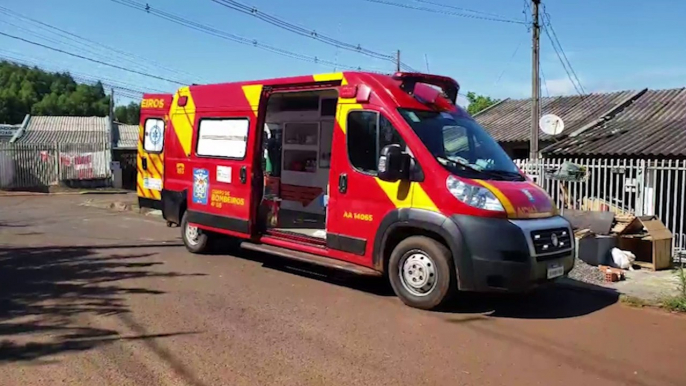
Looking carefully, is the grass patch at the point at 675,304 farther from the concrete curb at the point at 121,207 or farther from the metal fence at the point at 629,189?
the concrete curb at the point at 121,207

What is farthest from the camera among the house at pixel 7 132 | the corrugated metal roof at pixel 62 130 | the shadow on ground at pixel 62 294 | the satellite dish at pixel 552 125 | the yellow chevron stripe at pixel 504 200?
the house at pixel 7 132

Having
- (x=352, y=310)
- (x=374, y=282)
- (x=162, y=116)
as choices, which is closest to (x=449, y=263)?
(x=352, y=310)

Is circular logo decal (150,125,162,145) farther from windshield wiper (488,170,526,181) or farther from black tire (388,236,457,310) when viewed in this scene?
windshield wiper (488,170,526,181)

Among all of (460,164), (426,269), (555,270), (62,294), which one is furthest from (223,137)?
(555,270)


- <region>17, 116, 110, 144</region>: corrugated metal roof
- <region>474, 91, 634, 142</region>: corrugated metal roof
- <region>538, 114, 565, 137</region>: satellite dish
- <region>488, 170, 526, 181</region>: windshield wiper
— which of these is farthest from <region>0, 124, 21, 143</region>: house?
<region>488, 170, 526, 181</region>: windshield wiper

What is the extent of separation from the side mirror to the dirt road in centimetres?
145

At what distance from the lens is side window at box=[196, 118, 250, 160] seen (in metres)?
8.69

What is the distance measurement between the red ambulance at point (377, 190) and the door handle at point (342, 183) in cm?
1

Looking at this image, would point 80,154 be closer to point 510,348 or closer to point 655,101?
point 655,101

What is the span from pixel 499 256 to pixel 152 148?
22.2 ft

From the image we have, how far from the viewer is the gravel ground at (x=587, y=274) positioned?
8.24 meters

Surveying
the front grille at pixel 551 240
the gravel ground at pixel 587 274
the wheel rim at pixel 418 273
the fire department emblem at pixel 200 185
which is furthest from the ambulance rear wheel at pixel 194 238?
the gravel ground at pixel 587 274

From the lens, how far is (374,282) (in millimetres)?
7945

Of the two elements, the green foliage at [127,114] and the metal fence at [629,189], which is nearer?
the metal fence at [629,189]
